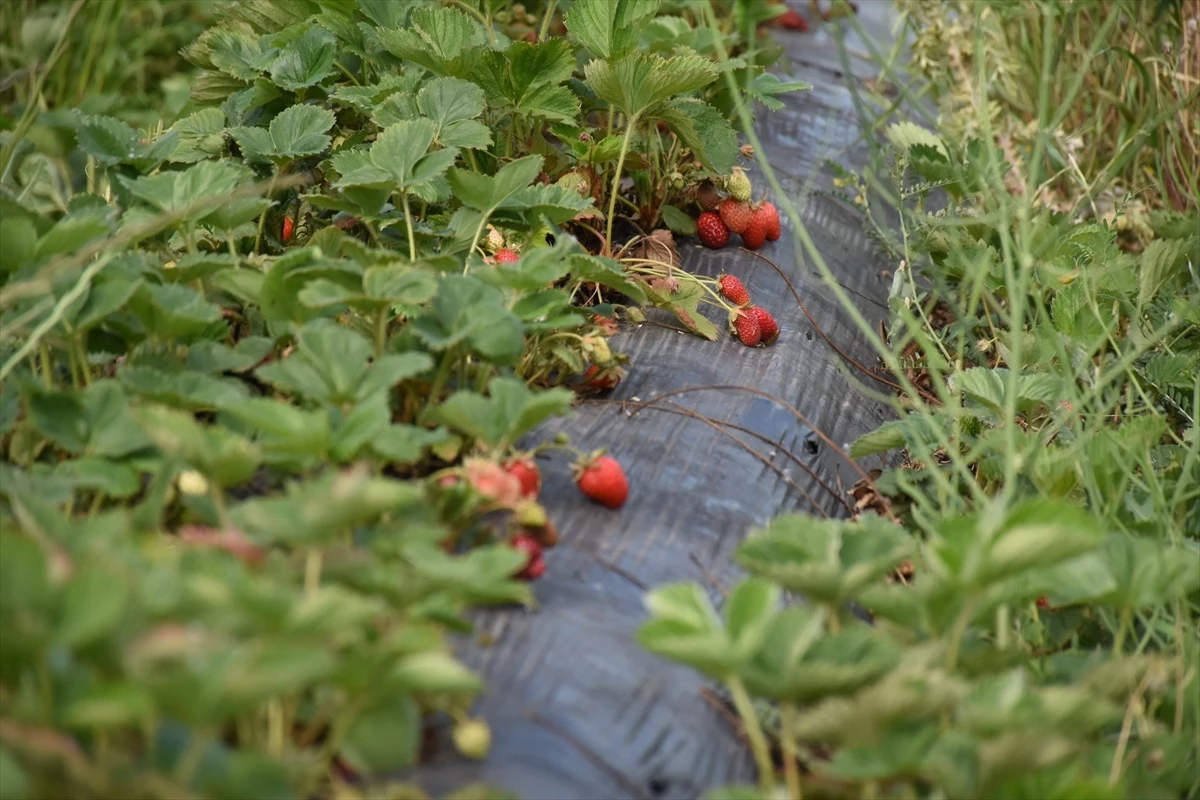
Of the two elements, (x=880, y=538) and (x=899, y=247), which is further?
(x=899, y=247)

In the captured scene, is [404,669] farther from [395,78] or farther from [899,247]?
[899,247]

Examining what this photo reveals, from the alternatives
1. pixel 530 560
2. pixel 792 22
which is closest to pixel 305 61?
pixel 530 560

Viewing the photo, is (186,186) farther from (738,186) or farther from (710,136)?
(738,186)

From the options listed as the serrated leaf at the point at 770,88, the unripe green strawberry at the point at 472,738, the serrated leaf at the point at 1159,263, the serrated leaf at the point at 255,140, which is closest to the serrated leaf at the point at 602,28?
the serrated leaf at the point at 770,88


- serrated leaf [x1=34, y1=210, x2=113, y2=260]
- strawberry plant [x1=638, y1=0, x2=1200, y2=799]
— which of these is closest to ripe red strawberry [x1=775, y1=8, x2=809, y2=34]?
strawberry plant [x1=638, y1=0, x2=1200, y2=799]

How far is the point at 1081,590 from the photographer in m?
1.15

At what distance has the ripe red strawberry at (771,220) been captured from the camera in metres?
2.16

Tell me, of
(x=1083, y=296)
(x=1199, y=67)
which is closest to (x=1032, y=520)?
(x=1083, y=296)

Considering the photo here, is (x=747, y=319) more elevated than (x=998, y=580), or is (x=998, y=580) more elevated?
(x=998, y=580)

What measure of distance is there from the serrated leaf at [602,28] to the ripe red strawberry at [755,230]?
421 mm

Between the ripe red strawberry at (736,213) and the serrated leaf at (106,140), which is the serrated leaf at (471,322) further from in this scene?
the ripe red strawberry at (736,213)

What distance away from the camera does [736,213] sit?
213 cm

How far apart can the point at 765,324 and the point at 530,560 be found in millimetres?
735

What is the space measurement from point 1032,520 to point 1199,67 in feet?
5.89
